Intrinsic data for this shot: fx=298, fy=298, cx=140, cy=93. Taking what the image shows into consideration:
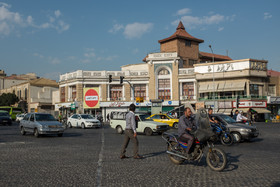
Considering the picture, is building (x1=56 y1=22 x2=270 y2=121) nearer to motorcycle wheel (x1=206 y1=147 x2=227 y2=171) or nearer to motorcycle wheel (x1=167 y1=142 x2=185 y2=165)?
motorcycle wheel (x1=167 y1=142 x2=185 y2=165)

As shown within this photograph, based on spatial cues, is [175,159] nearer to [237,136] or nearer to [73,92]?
[237,136]

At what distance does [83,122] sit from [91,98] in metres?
13.1

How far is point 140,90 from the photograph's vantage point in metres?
55.5

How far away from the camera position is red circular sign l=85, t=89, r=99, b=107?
137 feet

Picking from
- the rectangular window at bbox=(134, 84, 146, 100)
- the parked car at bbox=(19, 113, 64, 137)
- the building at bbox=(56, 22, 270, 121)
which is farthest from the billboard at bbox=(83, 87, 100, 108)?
the parked car at bbox=(19, 113, 64, 137)

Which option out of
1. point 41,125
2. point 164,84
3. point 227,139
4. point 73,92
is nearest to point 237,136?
point 227,139

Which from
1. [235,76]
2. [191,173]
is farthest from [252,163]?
[235,76]

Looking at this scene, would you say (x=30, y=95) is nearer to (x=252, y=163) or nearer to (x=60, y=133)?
(x=60, y=133)

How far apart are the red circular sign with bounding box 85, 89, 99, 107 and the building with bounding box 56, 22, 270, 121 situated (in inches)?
308

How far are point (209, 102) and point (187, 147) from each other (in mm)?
43742

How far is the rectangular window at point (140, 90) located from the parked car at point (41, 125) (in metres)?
36.2

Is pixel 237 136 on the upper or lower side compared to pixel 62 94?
lower

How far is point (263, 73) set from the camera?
5028 cm

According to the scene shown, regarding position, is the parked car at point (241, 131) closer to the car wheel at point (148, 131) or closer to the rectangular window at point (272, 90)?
the car wheel at point (148, 131)
